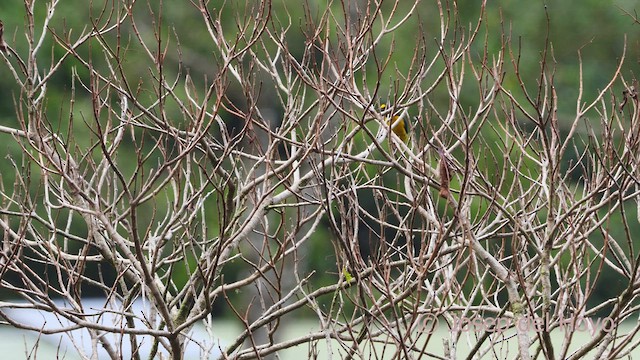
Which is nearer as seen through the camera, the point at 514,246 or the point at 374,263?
the point at 514,246

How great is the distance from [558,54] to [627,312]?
1202 centimetres

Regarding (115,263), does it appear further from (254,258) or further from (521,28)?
(521,28)

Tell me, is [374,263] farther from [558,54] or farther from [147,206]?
[558,54]

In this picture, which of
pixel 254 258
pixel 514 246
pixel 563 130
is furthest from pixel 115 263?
pixel 563 130

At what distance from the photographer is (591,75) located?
48.2ft

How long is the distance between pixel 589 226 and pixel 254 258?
10586mm

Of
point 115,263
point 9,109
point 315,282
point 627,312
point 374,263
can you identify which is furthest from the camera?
point 315,282

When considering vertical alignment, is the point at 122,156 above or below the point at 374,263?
above

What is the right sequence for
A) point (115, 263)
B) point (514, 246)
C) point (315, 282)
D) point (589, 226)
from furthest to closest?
1. point (315, 282)
2. point (115, 263)
3. point (589, 226)
4. point (514, 246)

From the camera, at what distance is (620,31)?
1470cm

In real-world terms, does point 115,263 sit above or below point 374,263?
above

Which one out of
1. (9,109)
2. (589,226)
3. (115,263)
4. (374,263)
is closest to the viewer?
(374,263)

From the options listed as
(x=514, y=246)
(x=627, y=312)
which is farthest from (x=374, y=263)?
(x=627, y=312)

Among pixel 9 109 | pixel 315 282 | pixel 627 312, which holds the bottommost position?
pixel 627 312
